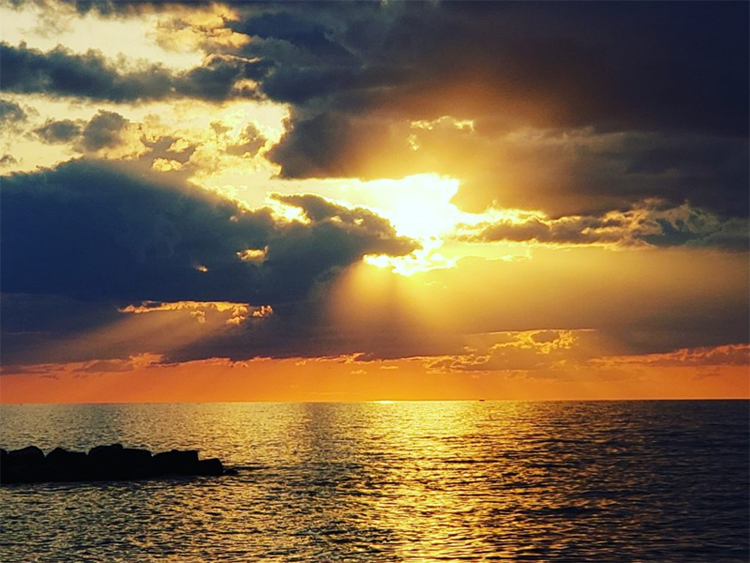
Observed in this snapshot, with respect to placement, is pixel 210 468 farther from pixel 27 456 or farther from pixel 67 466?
pixel 27 456

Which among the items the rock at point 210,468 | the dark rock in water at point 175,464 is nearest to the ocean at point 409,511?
the rock at point 210,468

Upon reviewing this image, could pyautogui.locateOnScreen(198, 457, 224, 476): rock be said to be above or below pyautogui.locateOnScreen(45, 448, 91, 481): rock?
below

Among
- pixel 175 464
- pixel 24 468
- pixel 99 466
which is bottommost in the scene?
pixel 175 464

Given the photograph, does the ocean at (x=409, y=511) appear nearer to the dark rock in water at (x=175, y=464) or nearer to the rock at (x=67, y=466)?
the rock at (x=67, y=466)

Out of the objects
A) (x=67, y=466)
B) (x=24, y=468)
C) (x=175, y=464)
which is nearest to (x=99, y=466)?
(x=67, y=466)

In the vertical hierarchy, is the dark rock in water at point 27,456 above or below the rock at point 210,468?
above

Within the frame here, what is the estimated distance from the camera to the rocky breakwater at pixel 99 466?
89250mm

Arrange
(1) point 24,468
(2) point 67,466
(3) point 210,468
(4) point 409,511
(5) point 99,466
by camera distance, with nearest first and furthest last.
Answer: (4) point 409,511, (1) point 24,468, (2) point 67,466, (5) point 99,466, (3) point 210,468

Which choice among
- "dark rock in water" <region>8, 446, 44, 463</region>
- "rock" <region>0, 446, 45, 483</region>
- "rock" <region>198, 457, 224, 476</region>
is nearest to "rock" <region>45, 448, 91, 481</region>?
"rock" <region>0, 446, 45, 483</region>

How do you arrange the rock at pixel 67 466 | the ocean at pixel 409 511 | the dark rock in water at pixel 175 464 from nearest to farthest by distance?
1. the ocean at pixel 409 511
2. the rock at pixel 67 466
3. the dark rock in water at pixel 175 464

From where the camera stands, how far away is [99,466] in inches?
3656

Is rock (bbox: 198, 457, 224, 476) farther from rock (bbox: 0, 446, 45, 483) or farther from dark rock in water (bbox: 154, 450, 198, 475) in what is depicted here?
rock (bbox: 0, 446, 45, 483)

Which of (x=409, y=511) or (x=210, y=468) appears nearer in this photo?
(x=409, y=511)

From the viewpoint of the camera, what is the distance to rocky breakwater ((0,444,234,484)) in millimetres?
89250
